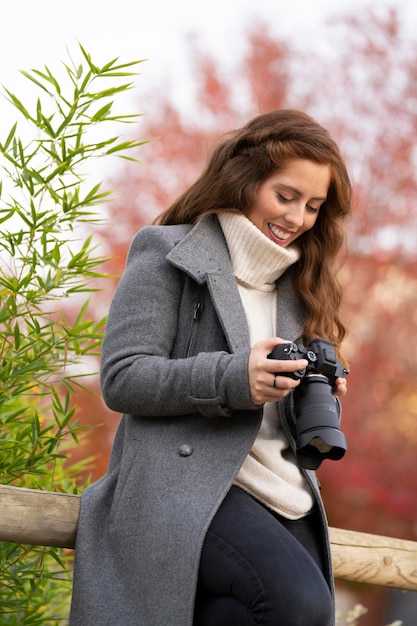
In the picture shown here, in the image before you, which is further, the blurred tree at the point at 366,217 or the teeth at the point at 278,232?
the blurred tree at the point at 366,217

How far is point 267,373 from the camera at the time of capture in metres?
1.94

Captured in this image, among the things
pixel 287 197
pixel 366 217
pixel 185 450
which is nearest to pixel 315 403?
pixel 185 450

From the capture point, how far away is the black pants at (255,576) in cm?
184

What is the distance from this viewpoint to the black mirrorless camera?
1.97 metres

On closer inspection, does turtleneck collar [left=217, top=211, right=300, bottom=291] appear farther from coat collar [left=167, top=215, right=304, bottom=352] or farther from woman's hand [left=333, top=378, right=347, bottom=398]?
woman's hand [left=333, top=378, right=347, bottom=398]

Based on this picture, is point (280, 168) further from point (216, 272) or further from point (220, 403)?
point (220, 403)

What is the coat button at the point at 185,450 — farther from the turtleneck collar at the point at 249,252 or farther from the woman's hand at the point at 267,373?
the turtleneck collar at the point at 249,252

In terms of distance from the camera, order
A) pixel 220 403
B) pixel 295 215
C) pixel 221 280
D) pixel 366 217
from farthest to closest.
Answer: pixel 366 217, pixel 295 215, pixel 221 280, pixel 220 403

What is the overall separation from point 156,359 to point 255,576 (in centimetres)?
49

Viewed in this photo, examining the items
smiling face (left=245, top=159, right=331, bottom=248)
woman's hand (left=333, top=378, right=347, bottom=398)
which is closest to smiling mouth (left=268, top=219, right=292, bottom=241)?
smiling face (left=245, top=159, right=331, bottom=248)

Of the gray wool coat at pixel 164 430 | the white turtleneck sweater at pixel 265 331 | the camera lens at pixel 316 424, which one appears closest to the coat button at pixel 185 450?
the gray wool coat at pixel 164 430

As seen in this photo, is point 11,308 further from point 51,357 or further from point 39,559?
point 39,559

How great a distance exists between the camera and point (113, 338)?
2107mm

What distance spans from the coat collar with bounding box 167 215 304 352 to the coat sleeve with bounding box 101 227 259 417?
4 cm
